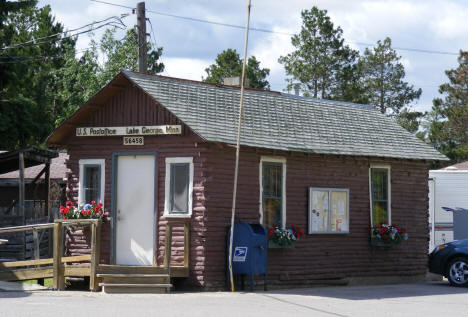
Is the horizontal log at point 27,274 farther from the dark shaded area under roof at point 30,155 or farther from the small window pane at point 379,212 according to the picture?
the small window pane at point 379,212

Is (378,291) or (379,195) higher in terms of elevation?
(379,195)

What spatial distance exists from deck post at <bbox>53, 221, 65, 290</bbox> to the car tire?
30.9ft

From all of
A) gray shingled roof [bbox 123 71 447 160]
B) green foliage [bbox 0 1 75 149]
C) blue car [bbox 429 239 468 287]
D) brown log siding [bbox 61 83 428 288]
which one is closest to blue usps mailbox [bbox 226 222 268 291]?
brown log siding [bbox 61 83 428 288]

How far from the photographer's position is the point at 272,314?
43.2 feet

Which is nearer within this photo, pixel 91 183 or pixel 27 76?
pixel 91 183

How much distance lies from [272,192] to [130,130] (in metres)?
3.51

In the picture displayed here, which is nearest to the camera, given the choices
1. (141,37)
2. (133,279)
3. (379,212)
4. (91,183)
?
(133,279)

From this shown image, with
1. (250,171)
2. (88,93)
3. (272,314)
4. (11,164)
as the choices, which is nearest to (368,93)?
(88,93)

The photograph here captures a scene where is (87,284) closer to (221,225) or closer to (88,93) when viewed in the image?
(221,225)

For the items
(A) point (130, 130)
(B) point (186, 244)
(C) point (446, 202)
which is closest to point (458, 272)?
(C) point (446, 202)

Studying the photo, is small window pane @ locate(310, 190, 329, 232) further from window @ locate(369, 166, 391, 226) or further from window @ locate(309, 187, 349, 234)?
window @ locate(369, 166, 391, 226)

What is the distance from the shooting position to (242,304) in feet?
47.4

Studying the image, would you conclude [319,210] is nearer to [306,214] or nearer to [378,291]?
[306,214]

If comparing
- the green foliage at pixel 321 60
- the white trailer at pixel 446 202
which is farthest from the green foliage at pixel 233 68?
the white trailer at pixel 446 202
